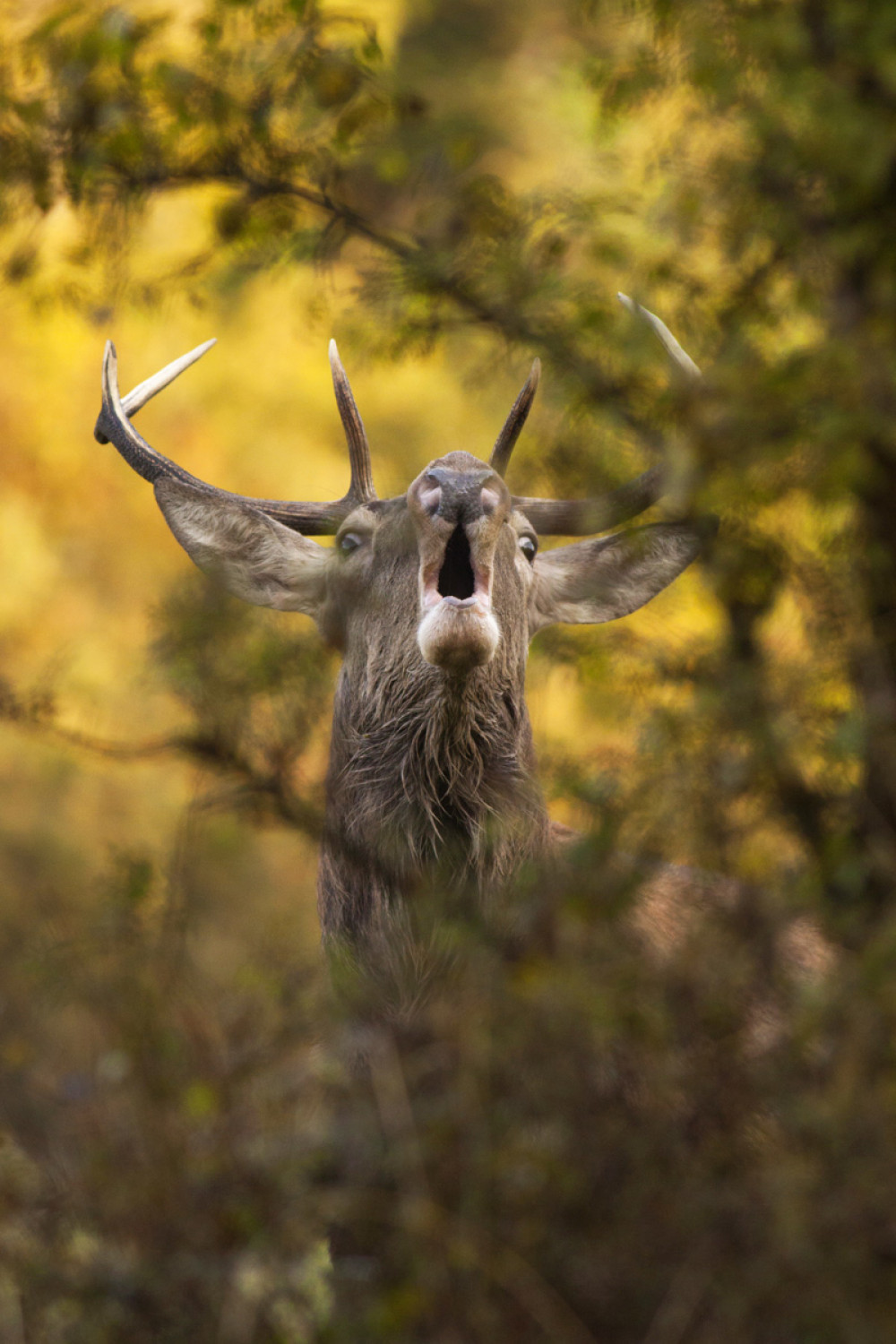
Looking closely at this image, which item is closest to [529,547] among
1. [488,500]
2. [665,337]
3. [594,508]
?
[594,508]

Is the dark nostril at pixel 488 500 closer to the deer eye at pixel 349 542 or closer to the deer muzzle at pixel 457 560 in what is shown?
the deer muzzle at pixel 457 560

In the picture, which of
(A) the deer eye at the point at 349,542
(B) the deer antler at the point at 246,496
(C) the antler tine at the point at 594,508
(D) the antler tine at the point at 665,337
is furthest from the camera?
(B) the deer antler at the point at 246,496

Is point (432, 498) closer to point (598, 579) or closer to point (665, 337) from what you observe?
point (665, 337)

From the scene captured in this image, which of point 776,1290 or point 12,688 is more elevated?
point 12,688

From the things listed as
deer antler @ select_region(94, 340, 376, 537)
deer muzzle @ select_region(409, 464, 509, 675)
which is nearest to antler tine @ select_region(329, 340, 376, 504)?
deer antler @ select_region(94, 340, 376, 537)

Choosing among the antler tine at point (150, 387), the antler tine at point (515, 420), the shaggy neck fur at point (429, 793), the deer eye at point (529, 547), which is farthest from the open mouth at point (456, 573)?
the antler tine at point (150, 387)

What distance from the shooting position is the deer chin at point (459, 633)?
3.43 metres

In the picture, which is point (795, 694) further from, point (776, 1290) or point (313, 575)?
point (313, 575)

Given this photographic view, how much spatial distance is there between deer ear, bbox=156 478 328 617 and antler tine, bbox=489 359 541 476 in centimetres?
77

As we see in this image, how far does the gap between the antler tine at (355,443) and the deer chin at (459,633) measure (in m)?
1.13

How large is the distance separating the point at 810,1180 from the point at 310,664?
10.4 ft

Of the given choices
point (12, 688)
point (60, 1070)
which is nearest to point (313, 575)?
point (12, 688)

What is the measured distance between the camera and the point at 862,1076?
2.44 m

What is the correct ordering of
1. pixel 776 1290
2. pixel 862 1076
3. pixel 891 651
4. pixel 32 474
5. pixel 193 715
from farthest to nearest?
1. pixel 32 474
2. pixel 193 715
3. pixel 891 651
4. pixel 862 1076
5. pixel 776 1290
